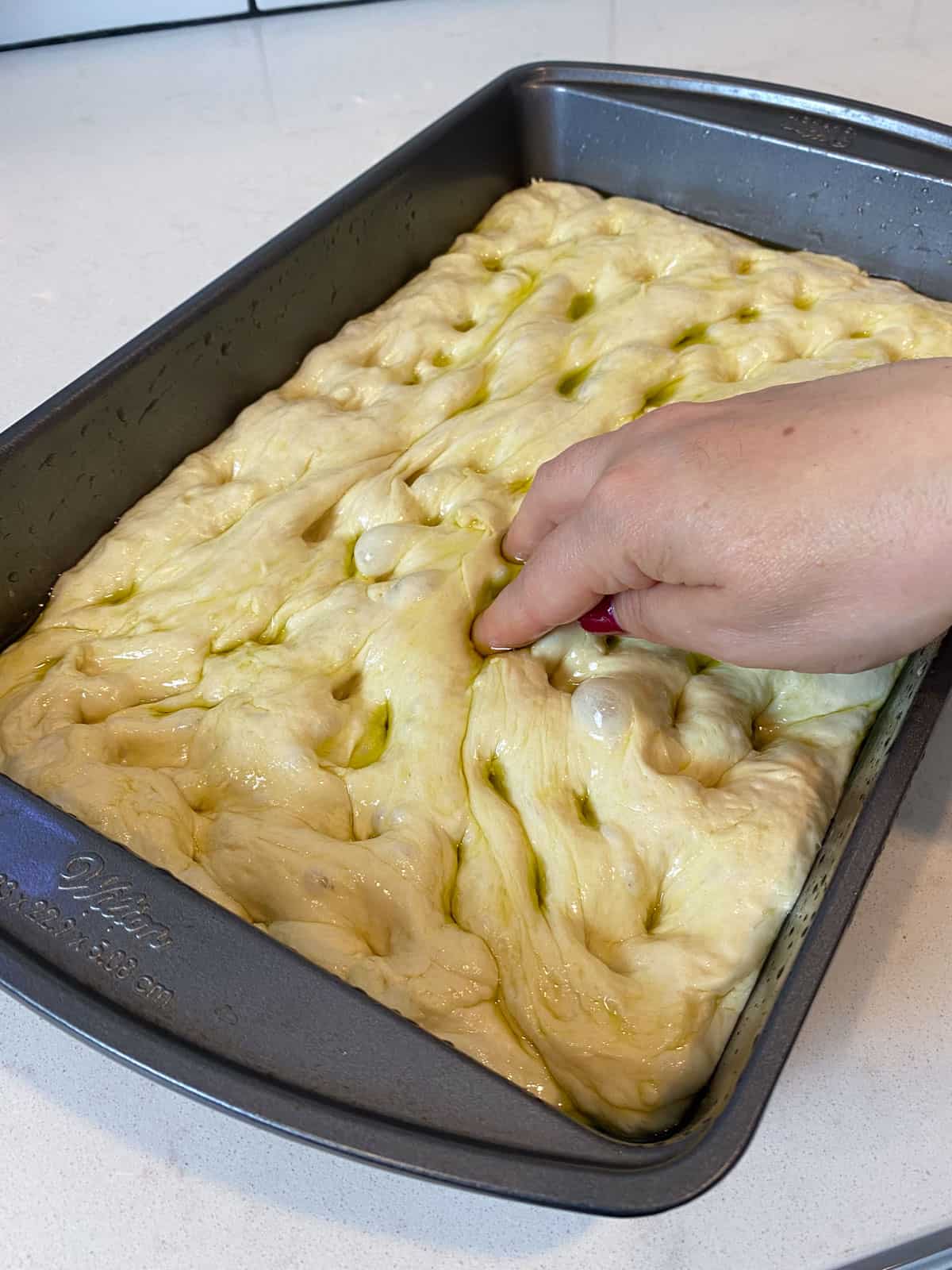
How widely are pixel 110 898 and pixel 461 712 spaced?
28 cm

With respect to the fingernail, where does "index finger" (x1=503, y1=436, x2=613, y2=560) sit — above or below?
above

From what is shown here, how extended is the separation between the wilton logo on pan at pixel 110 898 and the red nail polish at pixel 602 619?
0.34 metres

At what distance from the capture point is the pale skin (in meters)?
0.59

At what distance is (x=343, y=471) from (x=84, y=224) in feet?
2.42

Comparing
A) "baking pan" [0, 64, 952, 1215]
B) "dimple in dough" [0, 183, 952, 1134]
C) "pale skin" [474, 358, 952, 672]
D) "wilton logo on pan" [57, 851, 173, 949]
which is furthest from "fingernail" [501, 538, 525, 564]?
"wilton logo on pan" [57, 851, 173, 949]

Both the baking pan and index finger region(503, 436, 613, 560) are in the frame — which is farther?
index finger region(503, 436, 613, 560)

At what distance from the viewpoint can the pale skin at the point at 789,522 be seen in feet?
1.93

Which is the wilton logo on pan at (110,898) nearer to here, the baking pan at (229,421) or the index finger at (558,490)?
the baking pan at (229,421)

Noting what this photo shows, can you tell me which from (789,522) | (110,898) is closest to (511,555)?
(789,522)

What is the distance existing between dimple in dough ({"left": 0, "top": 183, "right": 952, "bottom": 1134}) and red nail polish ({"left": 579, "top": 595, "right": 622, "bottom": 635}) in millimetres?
29

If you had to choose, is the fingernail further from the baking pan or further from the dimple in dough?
the baking pan

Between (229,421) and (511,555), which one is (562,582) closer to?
(511,555)

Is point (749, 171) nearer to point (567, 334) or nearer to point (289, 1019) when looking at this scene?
point (567, 334)

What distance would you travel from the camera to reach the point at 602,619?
30.6 inches
